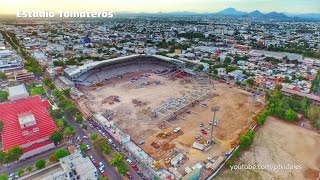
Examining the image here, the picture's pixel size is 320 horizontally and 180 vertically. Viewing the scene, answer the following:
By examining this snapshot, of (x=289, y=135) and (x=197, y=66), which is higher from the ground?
(x=197, y=66)

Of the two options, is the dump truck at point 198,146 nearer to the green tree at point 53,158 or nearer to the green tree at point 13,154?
the green tree at point 53,158

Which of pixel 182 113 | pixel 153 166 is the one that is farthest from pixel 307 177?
pixel 182 113

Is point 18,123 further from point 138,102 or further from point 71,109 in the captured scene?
point 138,102

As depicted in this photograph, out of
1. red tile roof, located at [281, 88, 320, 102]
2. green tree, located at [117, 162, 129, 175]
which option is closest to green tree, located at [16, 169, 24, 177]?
green tree, located at [117, 162, 129, 175]

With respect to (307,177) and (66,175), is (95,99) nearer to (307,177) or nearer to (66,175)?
(66,175)

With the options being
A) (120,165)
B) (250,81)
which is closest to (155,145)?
(120,165)

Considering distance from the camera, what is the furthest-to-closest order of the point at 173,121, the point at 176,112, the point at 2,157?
the point at 176,112 < the point at 173,121 < the point at 2,157
